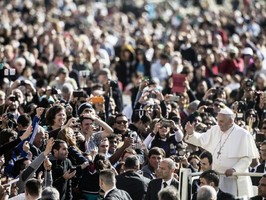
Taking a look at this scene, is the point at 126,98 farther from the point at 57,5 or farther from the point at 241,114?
the point at 57,5

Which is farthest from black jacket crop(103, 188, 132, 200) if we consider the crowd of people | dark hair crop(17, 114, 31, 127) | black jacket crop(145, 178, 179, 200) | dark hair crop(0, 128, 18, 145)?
dark hair crop(17, 114, 31, 127)

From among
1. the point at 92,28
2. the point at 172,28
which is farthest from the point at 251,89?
the point at 172,28

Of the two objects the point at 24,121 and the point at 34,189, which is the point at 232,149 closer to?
the point at 24,121

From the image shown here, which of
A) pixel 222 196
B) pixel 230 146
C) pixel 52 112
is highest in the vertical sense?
pixel 52 112

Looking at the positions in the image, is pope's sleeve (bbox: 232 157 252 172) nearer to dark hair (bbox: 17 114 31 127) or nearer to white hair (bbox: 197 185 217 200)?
white hair (bbox: 197 185 217 200)

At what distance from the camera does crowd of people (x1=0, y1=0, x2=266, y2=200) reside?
50.6ft

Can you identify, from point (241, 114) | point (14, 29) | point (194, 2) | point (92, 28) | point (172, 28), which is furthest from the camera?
point (194, 2)

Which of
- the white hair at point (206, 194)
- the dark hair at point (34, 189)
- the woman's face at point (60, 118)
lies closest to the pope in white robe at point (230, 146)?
the woman's face at point (60, 118)

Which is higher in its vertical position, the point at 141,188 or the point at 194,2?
the point at 194,2

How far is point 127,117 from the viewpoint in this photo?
2145 cm

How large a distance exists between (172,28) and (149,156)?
24.4 meters

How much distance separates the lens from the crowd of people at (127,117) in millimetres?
15438

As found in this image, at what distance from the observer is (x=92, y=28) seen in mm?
37656

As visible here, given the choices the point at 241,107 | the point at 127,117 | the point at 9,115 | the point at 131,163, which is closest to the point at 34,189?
the point at 131,163
